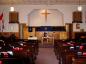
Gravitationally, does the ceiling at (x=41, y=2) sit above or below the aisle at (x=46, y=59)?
above

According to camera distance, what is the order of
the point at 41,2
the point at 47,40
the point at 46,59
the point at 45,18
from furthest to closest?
1. the point at 47,40
2. the point at 45,18
3. the point at 41,2
4. the point at 46,59

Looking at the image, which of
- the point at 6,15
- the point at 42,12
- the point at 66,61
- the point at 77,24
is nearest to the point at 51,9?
the point at 42,12

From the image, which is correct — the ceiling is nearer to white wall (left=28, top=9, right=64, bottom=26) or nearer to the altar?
white wall (left=28, top=9, right=64, bottom=26)

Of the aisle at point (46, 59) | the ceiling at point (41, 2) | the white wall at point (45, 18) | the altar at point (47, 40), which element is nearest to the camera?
the aisle at point (46, 59)

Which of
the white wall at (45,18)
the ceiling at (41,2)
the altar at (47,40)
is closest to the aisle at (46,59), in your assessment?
the ceiling at (41,2)

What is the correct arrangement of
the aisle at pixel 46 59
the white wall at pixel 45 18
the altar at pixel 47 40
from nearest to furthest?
the aisle at pixel 46 59 < the white wall at pixel 45 18 < the altar at pixel 47 40

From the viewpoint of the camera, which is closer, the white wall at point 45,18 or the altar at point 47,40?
the white wall at point 45,18

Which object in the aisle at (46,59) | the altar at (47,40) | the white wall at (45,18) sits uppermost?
the white wall at (45,18)

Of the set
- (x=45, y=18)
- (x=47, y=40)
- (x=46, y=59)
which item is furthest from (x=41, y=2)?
(x=46, y=59)

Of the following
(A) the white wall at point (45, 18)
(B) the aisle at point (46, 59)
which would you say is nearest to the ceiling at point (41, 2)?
(A) the white wall at point (45, 18)

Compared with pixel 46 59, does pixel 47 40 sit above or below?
above

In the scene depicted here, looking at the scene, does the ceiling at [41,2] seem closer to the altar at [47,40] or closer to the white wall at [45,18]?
the white wall at [45,18]

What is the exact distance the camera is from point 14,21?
1956 cm

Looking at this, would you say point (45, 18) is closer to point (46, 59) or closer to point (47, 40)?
point (47, 40)
